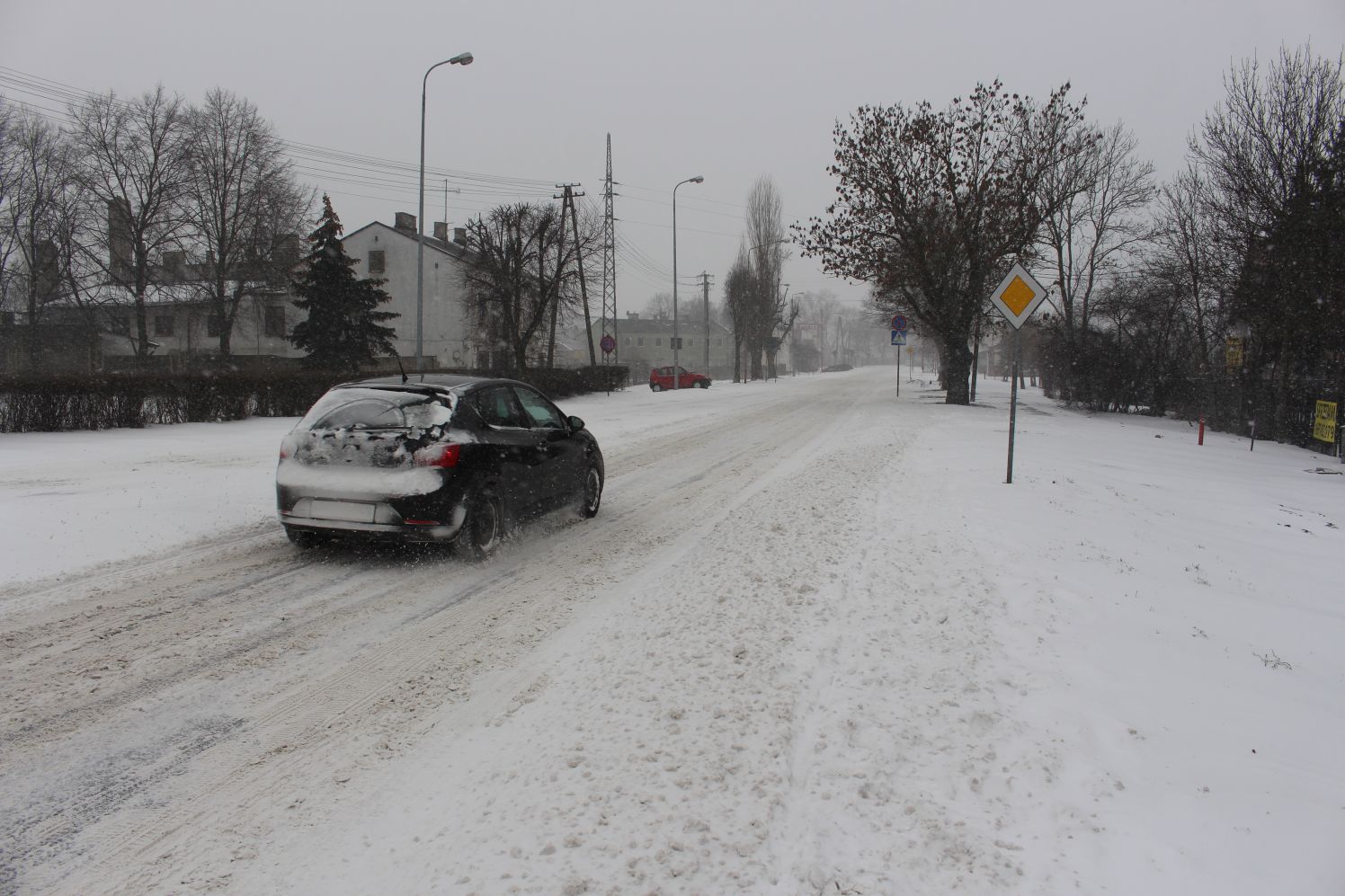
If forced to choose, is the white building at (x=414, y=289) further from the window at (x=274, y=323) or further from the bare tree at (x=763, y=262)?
the bare tree at (x=763, y=262)

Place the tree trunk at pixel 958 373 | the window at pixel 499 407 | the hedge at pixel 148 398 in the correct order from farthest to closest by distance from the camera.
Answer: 1. the tree trunk at pixel 958 373
2. the hedge at pixel 148 398
3. the window at pixel 499 407

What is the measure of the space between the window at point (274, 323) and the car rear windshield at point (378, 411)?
51.0m

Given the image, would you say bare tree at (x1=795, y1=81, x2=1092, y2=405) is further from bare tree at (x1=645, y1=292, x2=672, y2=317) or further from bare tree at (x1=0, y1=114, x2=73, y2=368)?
bare tree at (x1=645, y1=292, x2=672, y2=317)

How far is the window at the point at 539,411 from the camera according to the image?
737 cm

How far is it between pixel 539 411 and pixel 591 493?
1188mm

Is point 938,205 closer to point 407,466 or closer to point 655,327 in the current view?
point 407,466

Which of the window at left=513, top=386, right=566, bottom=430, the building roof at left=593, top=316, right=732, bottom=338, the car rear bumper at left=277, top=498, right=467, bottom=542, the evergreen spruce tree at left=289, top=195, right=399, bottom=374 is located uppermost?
the building roof at left=593, top=316, right=732, bottom=338

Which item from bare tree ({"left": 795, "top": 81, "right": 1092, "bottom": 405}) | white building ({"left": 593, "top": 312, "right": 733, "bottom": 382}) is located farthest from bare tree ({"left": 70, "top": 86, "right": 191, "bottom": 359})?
white building ({"left": 593, "top": 312, "right": 733, "bottom": 382})

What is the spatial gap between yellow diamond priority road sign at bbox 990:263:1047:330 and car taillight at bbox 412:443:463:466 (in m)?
7.03

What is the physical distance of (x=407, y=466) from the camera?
5.73 metres

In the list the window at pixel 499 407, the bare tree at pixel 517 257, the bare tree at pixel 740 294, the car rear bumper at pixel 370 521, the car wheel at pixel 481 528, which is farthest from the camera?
the bare tree at pixel 740 294

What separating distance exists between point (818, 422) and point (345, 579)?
51.3 ft

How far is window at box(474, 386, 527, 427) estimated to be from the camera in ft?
21.5

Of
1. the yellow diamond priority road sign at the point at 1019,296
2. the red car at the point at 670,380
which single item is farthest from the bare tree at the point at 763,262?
the yellow diamond priority road sign at the point at 1019,296
